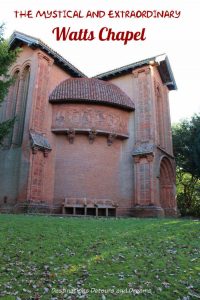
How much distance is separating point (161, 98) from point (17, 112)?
1301 centimetres

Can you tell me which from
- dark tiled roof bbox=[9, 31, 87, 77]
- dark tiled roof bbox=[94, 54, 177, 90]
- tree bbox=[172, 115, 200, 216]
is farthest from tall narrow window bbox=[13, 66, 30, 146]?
tree bbox=[172, 115, 200, 216]

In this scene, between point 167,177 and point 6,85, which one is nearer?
point 6,85

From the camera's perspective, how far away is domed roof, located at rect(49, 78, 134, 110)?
69.9 feet

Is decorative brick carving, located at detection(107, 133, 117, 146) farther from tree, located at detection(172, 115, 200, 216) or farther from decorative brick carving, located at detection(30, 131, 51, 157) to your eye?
tree, located at detection(172, 115, 200, 216)

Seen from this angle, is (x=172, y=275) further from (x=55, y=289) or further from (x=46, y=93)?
(x=46, y=93)

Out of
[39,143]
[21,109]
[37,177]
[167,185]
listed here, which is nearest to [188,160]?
[167,185]

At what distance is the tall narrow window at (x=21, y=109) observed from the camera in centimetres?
2056

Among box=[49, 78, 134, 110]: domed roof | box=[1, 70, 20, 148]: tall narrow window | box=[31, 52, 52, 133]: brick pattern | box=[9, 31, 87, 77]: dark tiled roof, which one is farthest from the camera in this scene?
box=[1, 70, 20, 148]: tall narrow window

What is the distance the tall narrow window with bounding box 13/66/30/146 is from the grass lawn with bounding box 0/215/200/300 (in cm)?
1102

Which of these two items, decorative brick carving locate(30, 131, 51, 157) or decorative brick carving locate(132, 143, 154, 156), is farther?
decorative brick carving locate(132, 143, 154, 156)

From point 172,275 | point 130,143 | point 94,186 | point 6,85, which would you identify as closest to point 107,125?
point 130,143

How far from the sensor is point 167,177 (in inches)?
954

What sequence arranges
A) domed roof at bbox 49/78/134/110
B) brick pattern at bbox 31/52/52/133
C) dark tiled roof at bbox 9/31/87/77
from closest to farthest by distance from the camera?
brick pattern at bbox 31/52/52/133 → dark tiled roof at bbox 9/31/87/77 → domed roof at bbox 49/78/134/110

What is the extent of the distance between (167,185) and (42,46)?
15059 mm
